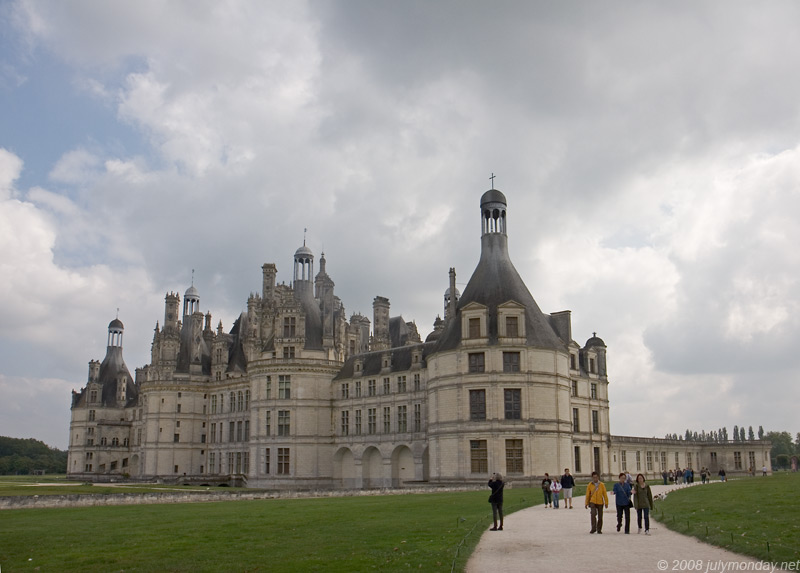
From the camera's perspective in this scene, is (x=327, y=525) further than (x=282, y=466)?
No

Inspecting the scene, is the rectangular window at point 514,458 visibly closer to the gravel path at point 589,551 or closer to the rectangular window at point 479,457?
the rectangular window at point 479,457

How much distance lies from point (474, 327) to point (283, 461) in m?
24.0

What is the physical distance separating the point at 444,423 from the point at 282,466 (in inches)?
788

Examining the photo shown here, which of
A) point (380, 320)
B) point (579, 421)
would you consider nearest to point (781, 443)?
point (380, 320)

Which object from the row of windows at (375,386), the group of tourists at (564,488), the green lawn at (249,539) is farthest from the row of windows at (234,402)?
the group of tourists at (564,488)

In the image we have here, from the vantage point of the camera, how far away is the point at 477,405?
52406mm

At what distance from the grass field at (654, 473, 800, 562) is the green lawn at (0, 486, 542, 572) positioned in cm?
553

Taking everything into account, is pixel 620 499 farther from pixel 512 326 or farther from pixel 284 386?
pixel 284 386

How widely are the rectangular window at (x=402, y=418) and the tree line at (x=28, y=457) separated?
96.7m

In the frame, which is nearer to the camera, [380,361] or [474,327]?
[474,327]

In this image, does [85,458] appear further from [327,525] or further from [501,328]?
[327,525]

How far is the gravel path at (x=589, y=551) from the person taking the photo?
554 inches

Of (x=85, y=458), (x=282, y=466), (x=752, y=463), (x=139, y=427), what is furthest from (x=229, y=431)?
(x=752, y=463)

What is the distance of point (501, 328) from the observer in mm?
52656
